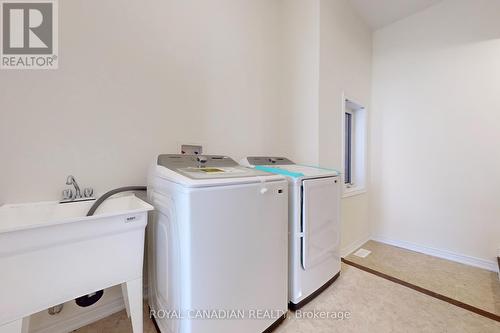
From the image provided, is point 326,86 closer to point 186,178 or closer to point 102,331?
point 186,178

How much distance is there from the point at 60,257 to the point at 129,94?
3.56 ft

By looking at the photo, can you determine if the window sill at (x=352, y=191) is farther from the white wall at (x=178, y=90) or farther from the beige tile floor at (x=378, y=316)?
the beige tile floor at (x=378, y=316)

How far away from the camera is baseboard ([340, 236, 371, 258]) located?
2312 mm

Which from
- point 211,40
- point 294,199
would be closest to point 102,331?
point 294,199

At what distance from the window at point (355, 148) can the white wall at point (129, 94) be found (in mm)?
1515

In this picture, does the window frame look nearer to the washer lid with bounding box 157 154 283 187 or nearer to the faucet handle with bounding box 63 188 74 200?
the washer lid with bounding box 157 154 283 187

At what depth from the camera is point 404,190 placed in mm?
2643

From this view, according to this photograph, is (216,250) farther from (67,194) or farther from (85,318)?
(85,318)

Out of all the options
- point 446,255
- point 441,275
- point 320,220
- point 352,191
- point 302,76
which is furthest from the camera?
point 352,191

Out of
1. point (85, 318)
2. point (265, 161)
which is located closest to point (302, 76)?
point (265, 161)

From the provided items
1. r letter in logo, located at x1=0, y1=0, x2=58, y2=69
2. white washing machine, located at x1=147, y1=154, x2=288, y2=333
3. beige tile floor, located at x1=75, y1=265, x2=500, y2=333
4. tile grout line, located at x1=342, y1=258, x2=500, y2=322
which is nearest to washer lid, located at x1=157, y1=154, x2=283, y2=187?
white washing machine, located at x1=147, y1=154, x2=288, y2=333

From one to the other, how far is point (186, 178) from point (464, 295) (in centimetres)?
247

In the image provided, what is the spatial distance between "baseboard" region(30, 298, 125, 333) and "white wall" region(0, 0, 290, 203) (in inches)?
30.8

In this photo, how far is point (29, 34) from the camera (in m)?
1.19
